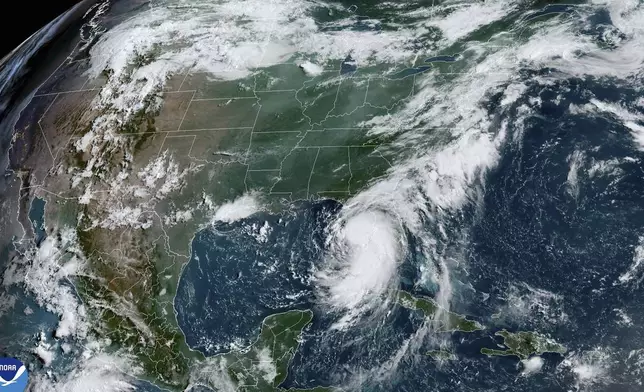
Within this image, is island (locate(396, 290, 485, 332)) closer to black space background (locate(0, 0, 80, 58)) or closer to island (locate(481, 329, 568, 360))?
island (locate(481, 329, 568, 360))

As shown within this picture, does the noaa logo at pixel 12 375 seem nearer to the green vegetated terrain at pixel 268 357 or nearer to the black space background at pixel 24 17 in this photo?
the green vegetated terrain at pixel 268 357

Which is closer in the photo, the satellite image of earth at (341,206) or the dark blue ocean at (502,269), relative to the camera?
the dark blue ocean at (502,269)

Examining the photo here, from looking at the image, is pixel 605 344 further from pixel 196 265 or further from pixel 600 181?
pixel 196 265

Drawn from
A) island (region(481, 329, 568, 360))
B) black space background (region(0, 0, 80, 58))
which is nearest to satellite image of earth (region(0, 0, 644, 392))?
island (region(481, 329, 568, 360))

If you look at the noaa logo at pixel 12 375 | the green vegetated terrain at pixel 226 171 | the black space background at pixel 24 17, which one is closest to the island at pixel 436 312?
the green vegetated terrain at pixel 226 171

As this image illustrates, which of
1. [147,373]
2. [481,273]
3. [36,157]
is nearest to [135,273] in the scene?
[147,373]

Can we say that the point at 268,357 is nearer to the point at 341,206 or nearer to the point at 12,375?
the point at 341,206

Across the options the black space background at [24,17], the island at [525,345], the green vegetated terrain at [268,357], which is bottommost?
the island at [525,345]
